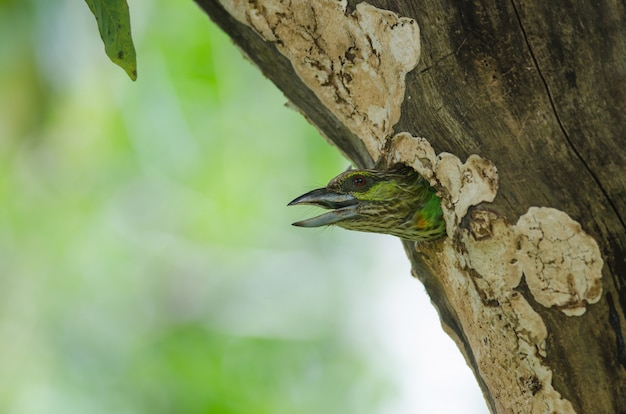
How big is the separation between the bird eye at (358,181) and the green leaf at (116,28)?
118 centimetres

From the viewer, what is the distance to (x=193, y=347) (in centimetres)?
1255

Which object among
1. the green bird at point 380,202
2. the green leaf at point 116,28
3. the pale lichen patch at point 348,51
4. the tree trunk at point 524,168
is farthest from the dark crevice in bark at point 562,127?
the green leaf at point 116,28

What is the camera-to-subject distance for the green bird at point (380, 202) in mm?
3955

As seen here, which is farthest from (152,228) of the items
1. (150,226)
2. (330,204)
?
(330,204)

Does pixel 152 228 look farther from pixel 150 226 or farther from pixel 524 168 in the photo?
pixel 524 168

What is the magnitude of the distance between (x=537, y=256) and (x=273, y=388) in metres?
9.40

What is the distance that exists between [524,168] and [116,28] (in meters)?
1.87

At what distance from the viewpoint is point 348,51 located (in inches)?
147

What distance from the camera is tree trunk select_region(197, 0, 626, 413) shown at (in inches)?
119

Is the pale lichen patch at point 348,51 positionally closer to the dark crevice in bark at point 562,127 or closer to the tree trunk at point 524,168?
the tree trunk at point 524,168

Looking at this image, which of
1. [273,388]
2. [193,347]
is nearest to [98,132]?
[193,347]

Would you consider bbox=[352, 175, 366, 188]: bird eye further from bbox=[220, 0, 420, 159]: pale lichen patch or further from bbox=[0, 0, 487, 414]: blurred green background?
bbox=[0, 0, 487, 414]: blurred green background

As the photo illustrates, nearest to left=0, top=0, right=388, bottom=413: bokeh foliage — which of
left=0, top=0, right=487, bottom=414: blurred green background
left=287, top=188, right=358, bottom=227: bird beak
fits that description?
left=0, top=0, right=487, bottom=414: blurred green background

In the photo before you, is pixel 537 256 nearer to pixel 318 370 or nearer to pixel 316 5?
pixel 316 5
